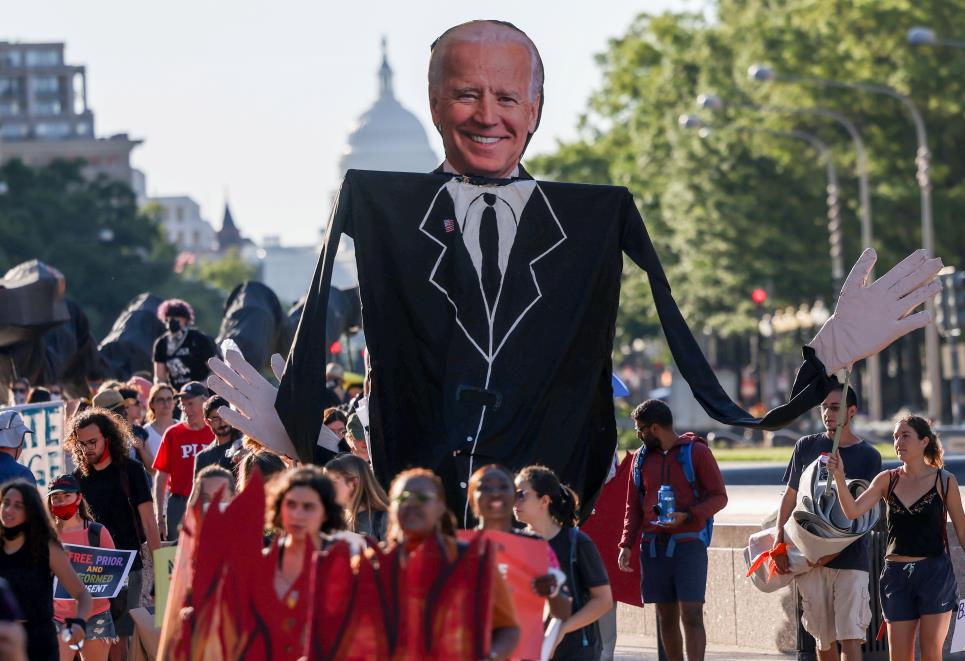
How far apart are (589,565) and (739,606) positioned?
617cm

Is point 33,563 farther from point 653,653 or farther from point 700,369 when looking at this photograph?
point 653,653

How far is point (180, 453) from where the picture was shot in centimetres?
1381

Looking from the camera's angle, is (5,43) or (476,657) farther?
(5,43)

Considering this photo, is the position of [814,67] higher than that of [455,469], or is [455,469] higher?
[814,67]

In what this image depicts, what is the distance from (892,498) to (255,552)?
4785 millimetres

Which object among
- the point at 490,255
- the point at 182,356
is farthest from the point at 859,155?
the point at 490,255

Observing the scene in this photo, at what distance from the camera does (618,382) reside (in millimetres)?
12859

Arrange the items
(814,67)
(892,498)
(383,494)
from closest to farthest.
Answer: (383,494), (892,498), (814,67)

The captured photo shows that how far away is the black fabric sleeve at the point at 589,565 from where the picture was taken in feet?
27.9

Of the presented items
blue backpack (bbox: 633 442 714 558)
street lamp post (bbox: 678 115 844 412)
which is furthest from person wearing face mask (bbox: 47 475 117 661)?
street lamp post (bbox: 678 115 844 412)

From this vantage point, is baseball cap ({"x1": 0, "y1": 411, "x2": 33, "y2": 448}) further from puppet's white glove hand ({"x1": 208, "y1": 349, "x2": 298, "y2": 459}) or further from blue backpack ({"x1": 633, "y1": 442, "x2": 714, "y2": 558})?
blue backpack ({"x1": 633, "y1": 442, "x2": 714, "y2": 558})

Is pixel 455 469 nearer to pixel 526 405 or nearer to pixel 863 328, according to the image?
pixel 526 405

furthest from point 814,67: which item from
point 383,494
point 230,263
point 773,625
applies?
point 230,263

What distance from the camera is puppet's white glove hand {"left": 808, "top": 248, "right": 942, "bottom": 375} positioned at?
9.21 meters
